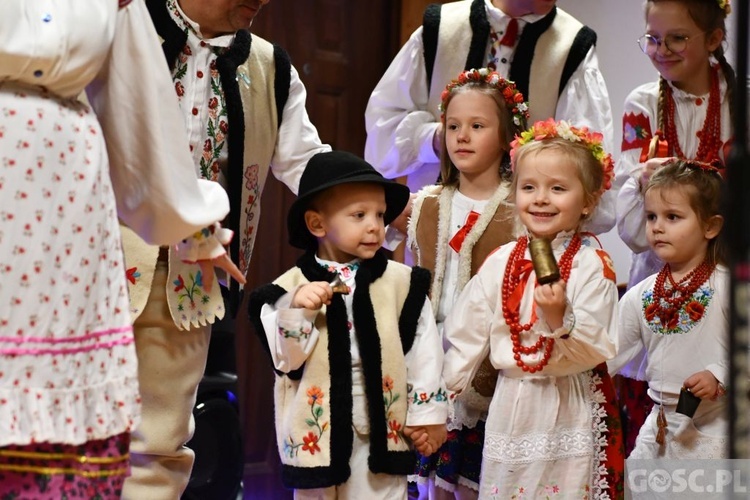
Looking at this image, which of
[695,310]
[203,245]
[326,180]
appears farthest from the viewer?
[695,310]

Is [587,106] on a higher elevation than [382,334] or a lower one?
higher

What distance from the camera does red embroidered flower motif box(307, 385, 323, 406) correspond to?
8.46ft

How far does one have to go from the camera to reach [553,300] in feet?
8.52

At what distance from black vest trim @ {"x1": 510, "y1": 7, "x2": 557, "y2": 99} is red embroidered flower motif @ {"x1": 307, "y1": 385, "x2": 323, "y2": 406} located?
1342 mm

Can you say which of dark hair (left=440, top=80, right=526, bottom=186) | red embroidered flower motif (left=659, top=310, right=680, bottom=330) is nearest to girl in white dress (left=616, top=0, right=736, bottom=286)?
red embroidered flower motif (left=659, top=310, right=680, bottom=330)

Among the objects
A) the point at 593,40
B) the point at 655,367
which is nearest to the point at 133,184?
the point at 655,367

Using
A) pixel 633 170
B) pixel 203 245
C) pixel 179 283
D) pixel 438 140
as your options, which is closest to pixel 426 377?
pixel 179 283

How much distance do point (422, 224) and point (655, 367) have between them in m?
0.80

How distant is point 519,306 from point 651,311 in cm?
55

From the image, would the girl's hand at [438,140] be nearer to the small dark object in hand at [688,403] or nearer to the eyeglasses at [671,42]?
the eyeglasses at [671,42]

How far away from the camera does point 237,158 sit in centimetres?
275

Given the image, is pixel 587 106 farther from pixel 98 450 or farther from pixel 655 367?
pixel 98 450

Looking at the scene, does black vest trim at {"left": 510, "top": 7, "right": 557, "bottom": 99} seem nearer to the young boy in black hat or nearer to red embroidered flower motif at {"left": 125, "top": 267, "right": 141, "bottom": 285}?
the young boy in black hat

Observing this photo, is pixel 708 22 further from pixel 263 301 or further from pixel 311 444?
pixel 311 444
